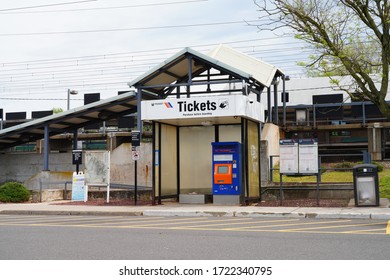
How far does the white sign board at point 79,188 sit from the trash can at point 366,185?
11875 millimetres

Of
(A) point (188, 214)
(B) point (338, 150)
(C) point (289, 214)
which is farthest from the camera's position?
(B) point (338, 150)

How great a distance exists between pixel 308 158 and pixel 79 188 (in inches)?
414

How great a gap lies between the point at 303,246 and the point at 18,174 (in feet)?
101

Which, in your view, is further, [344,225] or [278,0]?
[278,0]

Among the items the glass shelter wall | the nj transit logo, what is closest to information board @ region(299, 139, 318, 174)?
the glass shelter wall

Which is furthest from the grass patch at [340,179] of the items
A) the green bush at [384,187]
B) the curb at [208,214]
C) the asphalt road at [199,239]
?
the asphalt road at [199,239]

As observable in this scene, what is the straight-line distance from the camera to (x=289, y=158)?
1914 cm

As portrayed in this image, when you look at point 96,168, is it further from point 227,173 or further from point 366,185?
point 366,185

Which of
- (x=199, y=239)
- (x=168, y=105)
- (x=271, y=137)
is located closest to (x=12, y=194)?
(x=168, y=105)

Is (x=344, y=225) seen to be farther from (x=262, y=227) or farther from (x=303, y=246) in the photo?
(x=303, y=246)
